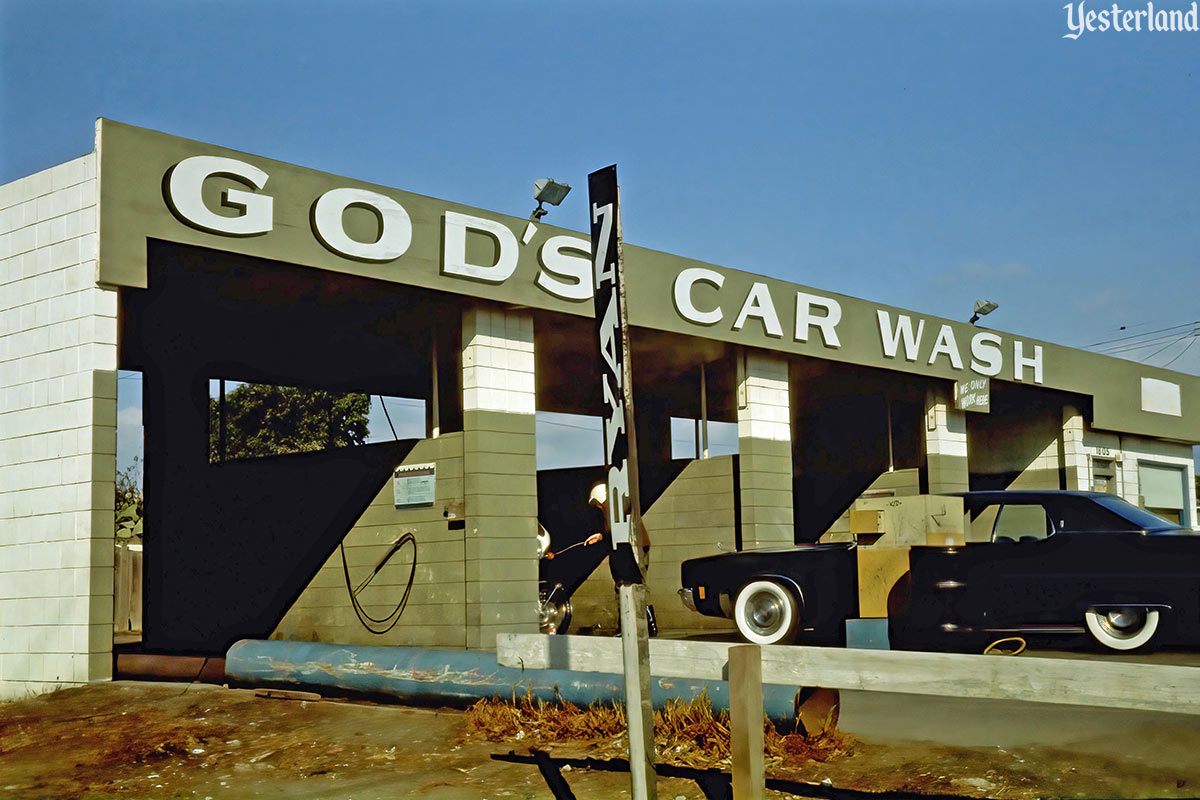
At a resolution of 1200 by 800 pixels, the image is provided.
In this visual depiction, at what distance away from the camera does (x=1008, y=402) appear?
2500 cm

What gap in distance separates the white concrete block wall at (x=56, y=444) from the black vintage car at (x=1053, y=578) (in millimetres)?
8333

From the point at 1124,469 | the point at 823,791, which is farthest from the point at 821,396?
the point at 823,791

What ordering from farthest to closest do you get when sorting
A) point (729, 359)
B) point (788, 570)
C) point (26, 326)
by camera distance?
point (729, 359) → point (788, 570) → point (26, 326)

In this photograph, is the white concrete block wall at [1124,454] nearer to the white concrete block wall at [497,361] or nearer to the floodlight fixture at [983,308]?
the floodlight fixture at [983,308]

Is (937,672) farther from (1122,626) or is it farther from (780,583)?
(780,583)

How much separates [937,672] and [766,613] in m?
7.65

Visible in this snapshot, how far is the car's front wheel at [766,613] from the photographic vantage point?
1307 centimetres

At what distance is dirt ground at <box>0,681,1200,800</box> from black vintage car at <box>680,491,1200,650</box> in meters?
4.13

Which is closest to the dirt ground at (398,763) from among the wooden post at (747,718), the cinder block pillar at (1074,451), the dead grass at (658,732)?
the dead grass at (658,732)

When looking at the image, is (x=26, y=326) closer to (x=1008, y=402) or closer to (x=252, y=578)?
(x=252, y=578)

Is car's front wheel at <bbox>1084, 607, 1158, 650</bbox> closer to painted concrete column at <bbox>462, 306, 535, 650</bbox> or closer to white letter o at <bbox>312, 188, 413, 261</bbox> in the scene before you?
painted concrete column at <bbox>462, 306, 535, 650</bbox>

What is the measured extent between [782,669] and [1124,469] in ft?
76.2

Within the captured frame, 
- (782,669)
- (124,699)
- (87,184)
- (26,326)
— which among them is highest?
(87,184)

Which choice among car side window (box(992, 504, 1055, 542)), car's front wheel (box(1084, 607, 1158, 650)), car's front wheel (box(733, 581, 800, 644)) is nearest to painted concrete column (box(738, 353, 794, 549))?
car's front wheel (box(733, 581, 800, 644))
